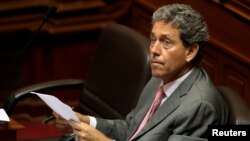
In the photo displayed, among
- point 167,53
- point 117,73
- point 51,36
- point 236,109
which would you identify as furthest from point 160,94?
point 51,36

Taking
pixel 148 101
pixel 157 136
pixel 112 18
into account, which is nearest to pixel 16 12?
pixel 112 18

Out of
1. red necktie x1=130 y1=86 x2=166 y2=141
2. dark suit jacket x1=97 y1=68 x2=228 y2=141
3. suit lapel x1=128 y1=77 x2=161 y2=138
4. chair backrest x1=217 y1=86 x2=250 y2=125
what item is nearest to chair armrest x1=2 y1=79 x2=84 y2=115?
suit lapel x1=128 y1=77 x2=161 y2=138

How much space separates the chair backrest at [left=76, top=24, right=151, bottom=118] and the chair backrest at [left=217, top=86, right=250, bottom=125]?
0.54 meters

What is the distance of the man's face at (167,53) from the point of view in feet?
7.77

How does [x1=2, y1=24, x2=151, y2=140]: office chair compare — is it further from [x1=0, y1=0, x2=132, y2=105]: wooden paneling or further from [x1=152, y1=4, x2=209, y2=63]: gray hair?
[x1=0, y1=0, x2=132, y2=105]: wooden paneling

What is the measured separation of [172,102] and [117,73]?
78 cm

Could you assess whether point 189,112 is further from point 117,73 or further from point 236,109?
point 117,73

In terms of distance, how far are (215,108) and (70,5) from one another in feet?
7.75

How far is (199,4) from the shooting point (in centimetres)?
386

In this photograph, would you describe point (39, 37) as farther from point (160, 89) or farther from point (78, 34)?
point (160, 89)

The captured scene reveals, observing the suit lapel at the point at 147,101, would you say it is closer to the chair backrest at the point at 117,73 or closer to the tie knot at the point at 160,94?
the tie knot at the point at 160,94

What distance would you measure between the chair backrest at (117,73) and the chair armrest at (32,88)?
0.24 feet

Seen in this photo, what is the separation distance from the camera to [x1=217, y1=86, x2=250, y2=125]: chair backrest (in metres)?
2.29

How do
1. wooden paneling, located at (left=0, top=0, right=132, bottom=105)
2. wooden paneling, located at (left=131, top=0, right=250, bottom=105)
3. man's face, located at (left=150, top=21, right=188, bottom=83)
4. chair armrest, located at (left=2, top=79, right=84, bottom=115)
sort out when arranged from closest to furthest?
man's face, located at (left=150, top=21, right=188, bottom=83) → chair armrest, located at (left=2, top=79, right=84, bottom=115) → wooden paneling, located at (left=131, top=0, right=250, bottom=105) → wooden paneling, located at (left=0, top=0, right=132, bottom=105)
